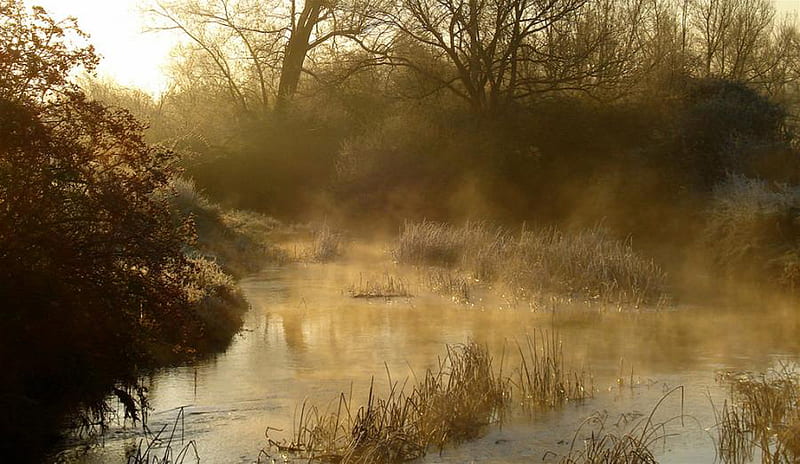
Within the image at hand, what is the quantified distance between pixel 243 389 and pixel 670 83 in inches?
Result: 809

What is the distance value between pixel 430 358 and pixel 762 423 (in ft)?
12.9

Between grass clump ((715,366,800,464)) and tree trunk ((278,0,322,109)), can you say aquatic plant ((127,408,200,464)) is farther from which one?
tree trunk ((278,0,322,109))

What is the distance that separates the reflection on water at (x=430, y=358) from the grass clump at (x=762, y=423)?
0.17 meters

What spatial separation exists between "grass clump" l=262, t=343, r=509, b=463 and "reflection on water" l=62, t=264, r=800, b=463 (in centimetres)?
20

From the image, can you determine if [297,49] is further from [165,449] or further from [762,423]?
[762,423]

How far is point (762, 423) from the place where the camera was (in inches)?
278

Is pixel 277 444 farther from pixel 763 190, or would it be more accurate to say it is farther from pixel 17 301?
pixel 763 190

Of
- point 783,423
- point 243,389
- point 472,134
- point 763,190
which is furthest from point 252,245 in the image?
point 783,423

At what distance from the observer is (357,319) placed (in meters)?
12.8

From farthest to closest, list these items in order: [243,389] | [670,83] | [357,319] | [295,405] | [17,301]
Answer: [670,83]
[357,319]
[243,389]
[295,405]
[17,301]

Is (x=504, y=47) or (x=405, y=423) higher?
(x=504, y=47)

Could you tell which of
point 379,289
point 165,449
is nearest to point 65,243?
point 165,449

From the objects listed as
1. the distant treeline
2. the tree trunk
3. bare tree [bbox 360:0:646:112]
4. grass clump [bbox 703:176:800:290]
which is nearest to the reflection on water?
grass clump [bbox 703:176:800:290]

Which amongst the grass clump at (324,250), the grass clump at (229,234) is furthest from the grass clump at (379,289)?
the grass clump at (324,250)
